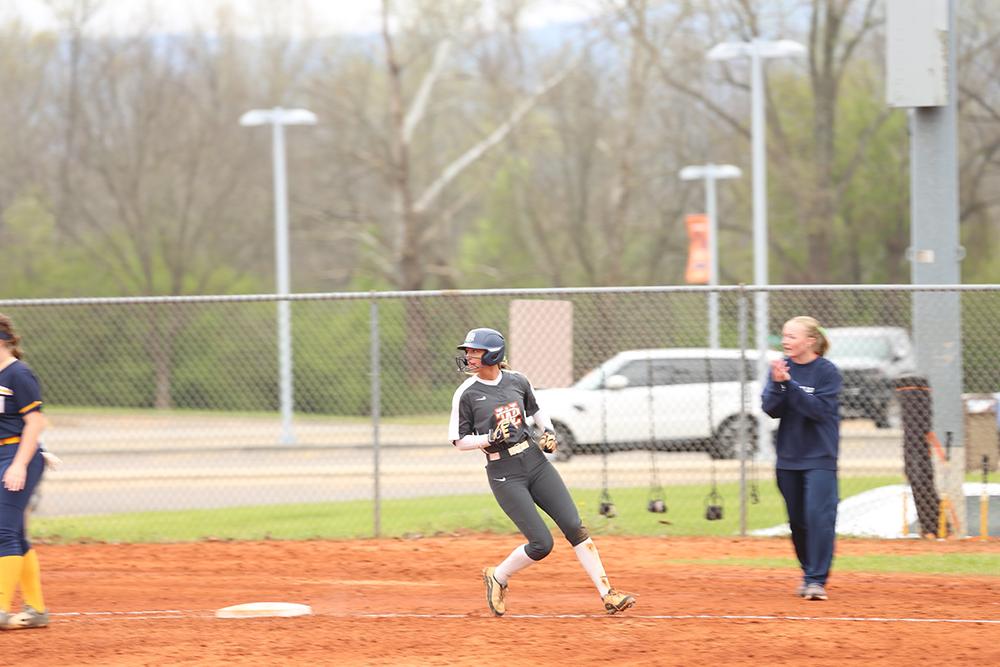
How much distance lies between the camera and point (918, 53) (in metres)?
12.0

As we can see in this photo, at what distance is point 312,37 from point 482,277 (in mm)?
8713

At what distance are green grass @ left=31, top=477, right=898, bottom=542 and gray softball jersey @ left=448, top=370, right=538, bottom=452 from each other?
4.47 meters

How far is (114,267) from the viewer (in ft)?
116

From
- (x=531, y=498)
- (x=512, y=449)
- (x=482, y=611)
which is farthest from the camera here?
(x=482, y=611)

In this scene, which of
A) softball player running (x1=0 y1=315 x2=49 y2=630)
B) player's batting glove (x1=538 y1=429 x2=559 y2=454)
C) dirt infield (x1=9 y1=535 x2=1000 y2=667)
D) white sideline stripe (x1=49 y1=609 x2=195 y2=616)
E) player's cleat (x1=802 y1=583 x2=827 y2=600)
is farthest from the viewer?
white sideline stripe (x1=49 y1=609 x2=195 y2=616)

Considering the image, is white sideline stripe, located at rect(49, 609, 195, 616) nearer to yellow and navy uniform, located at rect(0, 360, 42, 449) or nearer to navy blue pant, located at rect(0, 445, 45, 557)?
navy blue pant, located at rect(0, 445, 45, 557)

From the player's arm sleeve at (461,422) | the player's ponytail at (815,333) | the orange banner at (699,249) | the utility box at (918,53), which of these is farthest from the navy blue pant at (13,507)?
the orange banner at (699,249)

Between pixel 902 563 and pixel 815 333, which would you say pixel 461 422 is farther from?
pixel 902 563

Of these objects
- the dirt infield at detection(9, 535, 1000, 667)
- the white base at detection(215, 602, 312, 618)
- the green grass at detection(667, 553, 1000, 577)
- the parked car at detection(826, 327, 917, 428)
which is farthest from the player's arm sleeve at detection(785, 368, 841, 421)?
the parked car at detection(826, 327, 917, 428)

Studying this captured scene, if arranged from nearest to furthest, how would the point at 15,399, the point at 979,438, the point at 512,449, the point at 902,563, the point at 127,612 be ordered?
1. the point at 15,399
2. the point at 512,449
3. the point at 127,612
4. the point at 902,563
5. the point at 979,438

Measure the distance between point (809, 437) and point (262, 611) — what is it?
12.1 ft

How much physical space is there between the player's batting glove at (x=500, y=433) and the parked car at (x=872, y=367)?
8511 mm

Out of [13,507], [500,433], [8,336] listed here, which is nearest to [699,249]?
[500,433]

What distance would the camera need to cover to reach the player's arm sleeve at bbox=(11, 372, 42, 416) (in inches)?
299
